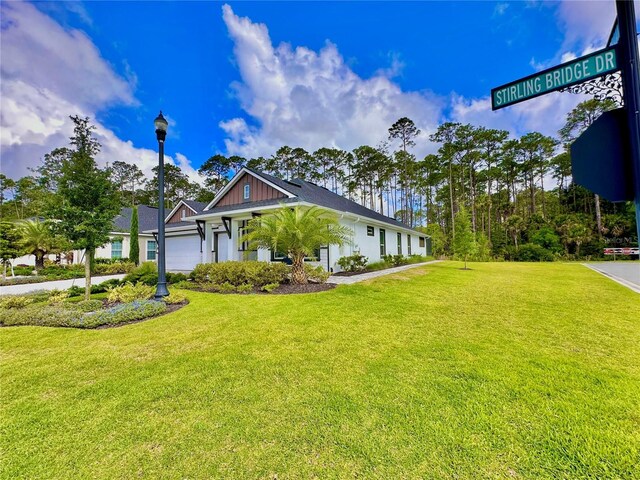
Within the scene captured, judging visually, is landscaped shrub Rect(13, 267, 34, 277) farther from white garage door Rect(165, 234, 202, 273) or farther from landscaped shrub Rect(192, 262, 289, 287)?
landscaped shrub Rect(192, 262, 289, 287)

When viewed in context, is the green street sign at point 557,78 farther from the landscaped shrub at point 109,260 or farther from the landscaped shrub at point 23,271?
the landscaped shrub at point 23,271

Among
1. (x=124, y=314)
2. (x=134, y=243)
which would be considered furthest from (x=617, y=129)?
(x=134, y=243)

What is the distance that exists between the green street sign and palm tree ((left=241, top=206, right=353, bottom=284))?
A: 275 inches

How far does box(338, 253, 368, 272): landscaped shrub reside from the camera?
12.3 meters

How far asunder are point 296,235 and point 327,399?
655 centimetres

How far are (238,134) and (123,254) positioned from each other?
12931mm

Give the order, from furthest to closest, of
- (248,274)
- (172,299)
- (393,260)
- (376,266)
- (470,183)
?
(470,183), (393,260), (376,266), (248,274), (172,299)

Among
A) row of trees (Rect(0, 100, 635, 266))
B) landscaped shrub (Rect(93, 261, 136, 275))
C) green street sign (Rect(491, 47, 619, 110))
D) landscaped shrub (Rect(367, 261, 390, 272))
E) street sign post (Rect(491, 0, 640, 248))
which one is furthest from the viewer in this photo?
row of trees (Rect(0, 100, 635, 266))

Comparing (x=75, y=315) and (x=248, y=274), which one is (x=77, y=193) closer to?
(x=75, y=315)

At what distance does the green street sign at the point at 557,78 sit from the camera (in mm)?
1602

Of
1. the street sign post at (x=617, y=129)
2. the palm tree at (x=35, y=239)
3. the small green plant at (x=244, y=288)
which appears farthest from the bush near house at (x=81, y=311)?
the palm tree at (x=35, y=239)

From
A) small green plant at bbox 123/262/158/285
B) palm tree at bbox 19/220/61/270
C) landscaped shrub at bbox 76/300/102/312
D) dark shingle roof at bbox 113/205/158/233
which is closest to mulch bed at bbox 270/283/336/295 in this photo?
landscaped shrub at bbox 76/300/102/312

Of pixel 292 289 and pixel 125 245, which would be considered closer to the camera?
pixel 292 289

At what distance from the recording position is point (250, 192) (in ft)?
44.1
